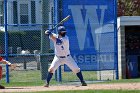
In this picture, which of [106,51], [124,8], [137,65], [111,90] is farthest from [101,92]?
[124,8]

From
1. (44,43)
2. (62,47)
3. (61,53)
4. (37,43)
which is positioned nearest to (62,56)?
(61,53)

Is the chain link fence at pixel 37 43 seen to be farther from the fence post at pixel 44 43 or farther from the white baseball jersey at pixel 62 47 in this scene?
the white baseball jersey at pixel 62 47

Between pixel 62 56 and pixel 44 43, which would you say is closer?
pixel 62 56

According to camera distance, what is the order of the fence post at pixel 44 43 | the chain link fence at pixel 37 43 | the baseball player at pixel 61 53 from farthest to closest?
the fence post at pixel 44 43, the chain link fence at pixel 37 43, the baseball player at pixel 61 53

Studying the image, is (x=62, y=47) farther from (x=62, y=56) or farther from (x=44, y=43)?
(x=44, y=43)

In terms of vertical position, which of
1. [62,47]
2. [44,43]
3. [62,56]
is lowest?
[62,56]

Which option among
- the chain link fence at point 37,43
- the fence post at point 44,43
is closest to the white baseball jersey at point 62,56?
the chain link fence at point 37,43

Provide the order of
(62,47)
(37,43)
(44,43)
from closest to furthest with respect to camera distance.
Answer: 1. (62,47)
2. (44,43)
3. (37,43)

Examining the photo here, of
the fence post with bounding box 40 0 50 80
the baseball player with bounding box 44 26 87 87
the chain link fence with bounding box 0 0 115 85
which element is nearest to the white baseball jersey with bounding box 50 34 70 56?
the baseball player with bounding box 44 26 87 87

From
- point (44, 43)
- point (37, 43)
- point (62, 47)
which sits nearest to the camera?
point (62, 47)

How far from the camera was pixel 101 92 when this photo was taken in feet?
44.6

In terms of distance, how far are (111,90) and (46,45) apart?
20.4 feet

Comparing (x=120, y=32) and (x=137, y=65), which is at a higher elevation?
(x=120, y=32)

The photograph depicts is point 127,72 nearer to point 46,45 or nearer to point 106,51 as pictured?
point 106,51
